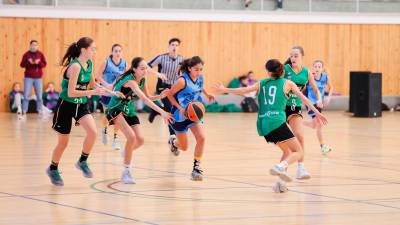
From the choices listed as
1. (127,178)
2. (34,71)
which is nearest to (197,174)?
(127,178)

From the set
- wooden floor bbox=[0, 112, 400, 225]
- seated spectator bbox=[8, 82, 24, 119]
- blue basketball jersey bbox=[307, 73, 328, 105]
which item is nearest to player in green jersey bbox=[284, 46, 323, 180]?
wooden floor bbox=[0, 112, 400, 225]

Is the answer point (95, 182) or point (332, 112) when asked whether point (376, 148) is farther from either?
point (332, 112)

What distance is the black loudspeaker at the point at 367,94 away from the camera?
2723cm

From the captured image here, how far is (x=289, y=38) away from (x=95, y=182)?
1969 centimetres

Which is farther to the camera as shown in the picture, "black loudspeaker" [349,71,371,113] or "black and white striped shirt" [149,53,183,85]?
"black loudspeaker" [349,71,371,113]

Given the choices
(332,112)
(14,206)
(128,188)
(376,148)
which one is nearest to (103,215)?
(14,206)

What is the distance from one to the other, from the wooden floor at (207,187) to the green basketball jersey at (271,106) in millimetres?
783

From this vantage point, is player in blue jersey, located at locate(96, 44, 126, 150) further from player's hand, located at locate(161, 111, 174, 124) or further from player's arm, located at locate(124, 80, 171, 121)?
player's hand, located at locate(161, 111, 174, 124)

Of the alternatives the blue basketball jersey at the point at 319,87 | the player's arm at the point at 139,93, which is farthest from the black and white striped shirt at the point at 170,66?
the player's arm at the point at 139,93

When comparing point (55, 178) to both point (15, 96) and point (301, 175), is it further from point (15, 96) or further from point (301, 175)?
point (15, 96)

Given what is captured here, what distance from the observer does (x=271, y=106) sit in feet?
36.5

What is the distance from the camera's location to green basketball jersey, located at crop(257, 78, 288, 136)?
436 inches

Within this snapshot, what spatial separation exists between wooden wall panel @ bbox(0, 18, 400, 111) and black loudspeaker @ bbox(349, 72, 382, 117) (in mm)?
3069

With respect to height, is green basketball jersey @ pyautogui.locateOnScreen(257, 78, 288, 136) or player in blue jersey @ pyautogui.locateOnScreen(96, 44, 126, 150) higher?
player in blue jersey @ pyautogui.locateOnScreen(96, 44, 126, 150)
